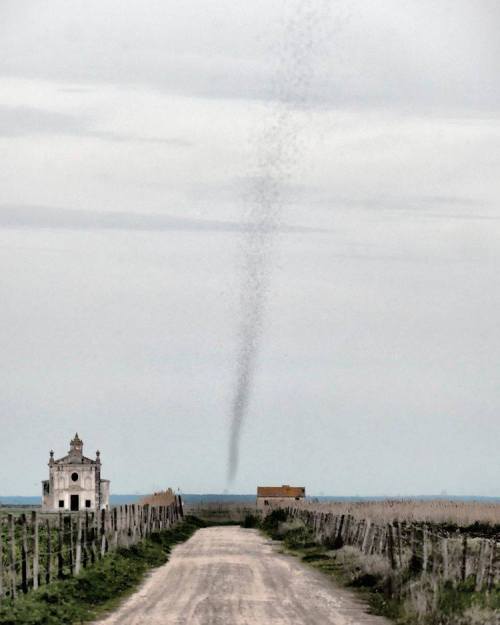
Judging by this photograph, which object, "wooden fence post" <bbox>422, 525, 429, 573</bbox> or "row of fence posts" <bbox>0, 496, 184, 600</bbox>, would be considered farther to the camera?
"wooden fence post" <bbox>422, 525, 429, 573</bbox>

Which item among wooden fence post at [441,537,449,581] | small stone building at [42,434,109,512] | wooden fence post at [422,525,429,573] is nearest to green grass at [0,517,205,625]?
wooden fence post at [422,525,429,573]

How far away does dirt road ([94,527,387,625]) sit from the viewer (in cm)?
2477

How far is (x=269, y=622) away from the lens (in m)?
23.9

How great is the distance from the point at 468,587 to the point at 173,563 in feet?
63.6

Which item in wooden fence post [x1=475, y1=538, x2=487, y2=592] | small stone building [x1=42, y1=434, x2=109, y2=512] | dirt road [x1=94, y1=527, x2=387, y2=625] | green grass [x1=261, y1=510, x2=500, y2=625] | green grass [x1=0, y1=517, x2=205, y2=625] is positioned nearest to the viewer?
green grass [x1=261, y1=510, x2=500, y2=625]

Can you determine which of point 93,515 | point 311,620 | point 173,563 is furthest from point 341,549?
point 311,620

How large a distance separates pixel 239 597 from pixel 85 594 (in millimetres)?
3435

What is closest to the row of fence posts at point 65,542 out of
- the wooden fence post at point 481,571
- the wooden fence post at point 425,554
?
the wooden fence post at point 425,554

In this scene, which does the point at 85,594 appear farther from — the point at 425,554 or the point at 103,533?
the point at 103,533

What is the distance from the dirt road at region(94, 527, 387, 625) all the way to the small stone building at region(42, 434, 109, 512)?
110 metres

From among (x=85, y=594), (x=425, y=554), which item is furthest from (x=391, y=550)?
(x=85, y=594)

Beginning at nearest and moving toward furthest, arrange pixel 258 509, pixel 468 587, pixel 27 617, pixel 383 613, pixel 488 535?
pixel 27 617 < pixel 468 587 < pixel 383 613 < pixel 488 535 < pixel 258 509

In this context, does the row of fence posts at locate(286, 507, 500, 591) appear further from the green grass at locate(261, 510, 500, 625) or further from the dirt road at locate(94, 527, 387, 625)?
the dirt road at locate(94, 527, 387, 625)

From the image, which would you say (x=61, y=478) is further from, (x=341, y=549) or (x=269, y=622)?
(x=269, y=622)
